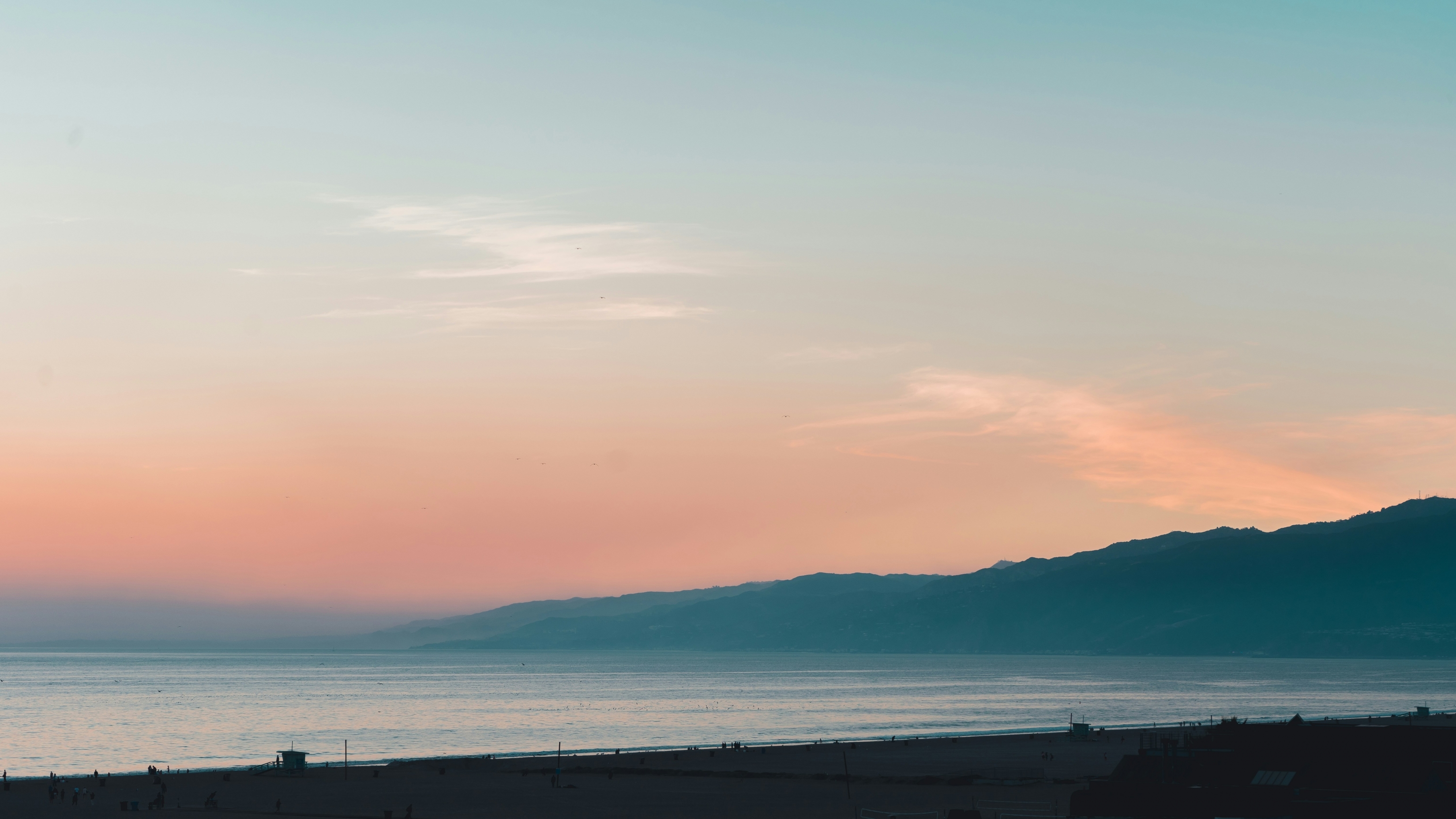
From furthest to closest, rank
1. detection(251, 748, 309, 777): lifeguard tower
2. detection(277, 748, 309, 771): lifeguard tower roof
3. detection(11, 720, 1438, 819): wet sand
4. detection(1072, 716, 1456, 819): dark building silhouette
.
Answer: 1. detection(277, 748, 309, 771): lifeguard tower roof
2. detection(251, 748, 309, 777): lifeguard tower
3. detection(11, 720, 1438, 819): wet sand
4. detection(1072, 716, 1456, 819): dark building silhouette

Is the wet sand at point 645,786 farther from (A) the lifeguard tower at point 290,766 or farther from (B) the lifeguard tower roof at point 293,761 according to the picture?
(B) the lifeguard tower roof at point 293,761

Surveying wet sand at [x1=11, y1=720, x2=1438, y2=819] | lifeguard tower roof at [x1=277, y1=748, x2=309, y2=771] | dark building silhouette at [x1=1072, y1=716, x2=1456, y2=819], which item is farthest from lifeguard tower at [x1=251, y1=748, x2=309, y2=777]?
dark building silhouette at [x1=1072, y1=716, x2=1456, y2=819]

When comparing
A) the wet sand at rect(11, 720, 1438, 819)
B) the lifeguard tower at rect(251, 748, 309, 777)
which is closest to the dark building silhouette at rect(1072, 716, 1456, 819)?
the wet sand at rect(11, 720, 1438, 819)

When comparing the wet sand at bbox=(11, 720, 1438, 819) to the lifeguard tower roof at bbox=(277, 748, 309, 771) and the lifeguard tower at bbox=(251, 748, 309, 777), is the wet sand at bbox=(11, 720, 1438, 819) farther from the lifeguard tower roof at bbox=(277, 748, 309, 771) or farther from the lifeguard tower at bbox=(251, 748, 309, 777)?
the lifeguard tower roof at bbox=(277, 748, 309, 771)

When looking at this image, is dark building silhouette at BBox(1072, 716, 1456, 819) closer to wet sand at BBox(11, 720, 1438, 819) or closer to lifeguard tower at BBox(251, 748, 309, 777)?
wet sand at BBox(11, 720, 1438, 819)

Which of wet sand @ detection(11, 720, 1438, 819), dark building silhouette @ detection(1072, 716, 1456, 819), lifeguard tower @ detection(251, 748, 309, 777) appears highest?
dark building silhouette @ detection(1072, 716, 1456, 819)

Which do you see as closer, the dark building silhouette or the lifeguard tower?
the dark building silhouette

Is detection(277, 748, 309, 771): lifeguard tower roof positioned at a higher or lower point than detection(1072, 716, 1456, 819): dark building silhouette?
lower

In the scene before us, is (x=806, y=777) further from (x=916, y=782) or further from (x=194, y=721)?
(x=194, y=721)

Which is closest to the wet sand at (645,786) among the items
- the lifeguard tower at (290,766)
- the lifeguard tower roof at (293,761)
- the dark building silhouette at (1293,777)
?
the lifeguard tower at (290,766)

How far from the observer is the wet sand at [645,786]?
204ft

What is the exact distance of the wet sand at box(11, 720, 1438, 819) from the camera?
62.2 m

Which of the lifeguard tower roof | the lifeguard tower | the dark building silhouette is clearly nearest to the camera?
the dark building silhouette

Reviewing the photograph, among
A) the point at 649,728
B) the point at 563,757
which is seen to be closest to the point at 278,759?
the point at 563,757
